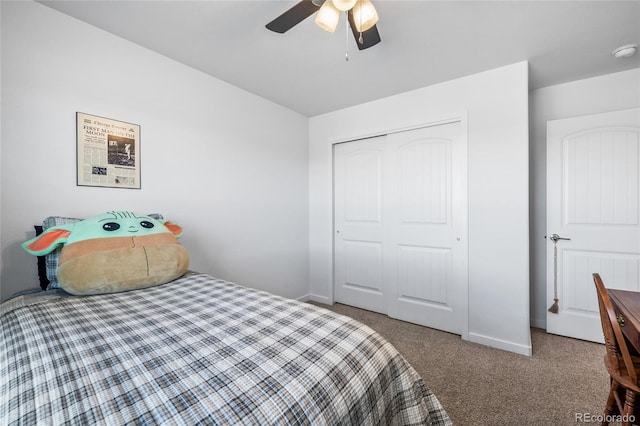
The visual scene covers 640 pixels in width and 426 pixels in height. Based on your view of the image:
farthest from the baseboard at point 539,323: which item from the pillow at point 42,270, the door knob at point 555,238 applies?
the pillow at point 42,270

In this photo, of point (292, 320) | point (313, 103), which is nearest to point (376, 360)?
point (292, 320)

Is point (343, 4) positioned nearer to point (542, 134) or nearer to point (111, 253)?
point (111, 253)

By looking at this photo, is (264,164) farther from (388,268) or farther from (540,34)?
(540,34)

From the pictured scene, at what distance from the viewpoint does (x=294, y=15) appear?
1392mm

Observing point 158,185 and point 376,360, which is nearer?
point 376,360

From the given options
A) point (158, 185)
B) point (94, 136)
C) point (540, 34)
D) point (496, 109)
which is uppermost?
point (540, 34)

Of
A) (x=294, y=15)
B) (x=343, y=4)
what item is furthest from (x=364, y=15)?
(x=294, y=15)

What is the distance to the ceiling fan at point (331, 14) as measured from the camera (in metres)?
1.30

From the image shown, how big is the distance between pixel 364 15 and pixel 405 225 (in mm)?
1981

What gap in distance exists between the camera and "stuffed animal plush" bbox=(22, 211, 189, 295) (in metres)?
1.27

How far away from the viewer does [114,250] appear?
1364 millimetres

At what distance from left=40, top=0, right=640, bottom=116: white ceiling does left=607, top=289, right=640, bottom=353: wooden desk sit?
1663mm

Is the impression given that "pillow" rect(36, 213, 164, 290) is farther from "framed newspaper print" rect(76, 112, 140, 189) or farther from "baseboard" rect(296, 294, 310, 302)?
"baseboard" rect(296, 294, 310, 302)

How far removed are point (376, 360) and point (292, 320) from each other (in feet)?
1.08
